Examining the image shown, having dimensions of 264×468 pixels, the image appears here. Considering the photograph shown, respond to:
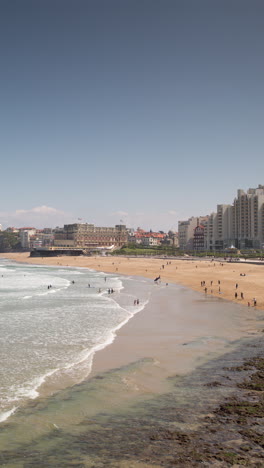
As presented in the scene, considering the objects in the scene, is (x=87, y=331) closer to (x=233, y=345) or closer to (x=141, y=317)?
(x=141, y=317)

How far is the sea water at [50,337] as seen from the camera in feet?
55.1

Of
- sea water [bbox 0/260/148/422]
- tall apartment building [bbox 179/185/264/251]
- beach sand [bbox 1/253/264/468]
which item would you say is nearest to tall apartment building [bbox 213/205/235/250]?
tall apartment building [bbox 179/185/264/251]

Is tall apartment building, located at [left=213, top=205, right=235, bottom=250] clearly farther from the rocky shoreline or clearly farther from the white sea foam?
the white sea foam

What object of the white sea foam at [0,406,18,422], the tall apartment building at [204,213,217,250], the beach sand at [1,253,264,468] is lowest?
the white sea foam at [0,406,18,422]

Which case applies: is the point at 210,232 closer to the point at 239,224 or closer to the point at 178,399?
the point at 239,224

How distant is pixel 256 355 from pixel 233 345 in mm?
2782

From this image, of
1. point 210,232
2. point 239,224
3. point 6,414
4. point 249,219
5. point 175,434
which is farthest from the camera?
point 210,232

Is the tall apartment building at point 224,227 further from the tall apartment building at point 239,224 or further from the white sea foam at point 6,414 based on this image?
the white sea foam at point 6,414

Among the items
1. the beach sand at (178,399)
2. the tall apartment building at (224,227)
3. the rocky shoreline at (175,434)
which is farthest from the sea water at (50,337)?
the tall apartment building at (224,227)

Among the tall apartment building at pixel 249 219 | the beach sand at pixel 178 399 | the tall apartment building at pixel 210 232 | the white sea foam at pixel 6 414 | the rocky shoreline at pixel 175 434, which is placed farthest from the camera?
the tall apartment building at pixel 210 232

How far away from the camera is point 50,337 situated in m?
25.3

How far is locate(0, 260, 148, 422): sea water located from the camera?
16.8 meters

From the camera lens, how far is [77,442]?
1137 centimetres

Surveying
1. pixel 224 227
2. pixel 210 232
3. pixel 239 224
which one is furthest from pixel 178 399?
pixel 210 232
